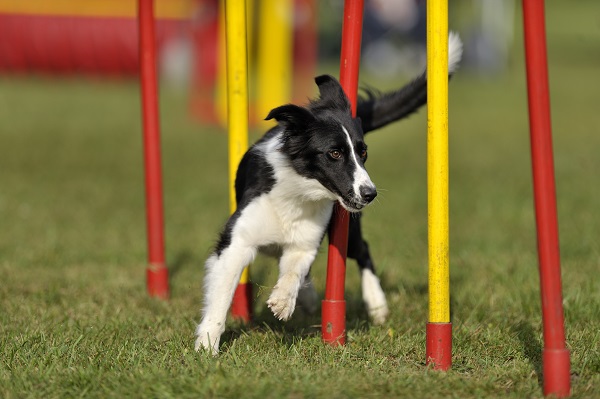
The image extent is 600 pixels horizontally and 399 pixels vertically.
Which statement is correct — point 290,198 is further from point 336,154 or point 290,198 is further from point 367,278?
point 367,278

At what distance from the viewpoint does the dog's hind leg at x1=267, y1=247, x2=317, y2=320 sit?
4.48m

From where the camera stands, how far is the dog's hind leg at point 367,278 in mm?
5449

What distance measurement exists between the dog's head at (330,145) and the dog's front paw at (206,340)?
918 millimetres

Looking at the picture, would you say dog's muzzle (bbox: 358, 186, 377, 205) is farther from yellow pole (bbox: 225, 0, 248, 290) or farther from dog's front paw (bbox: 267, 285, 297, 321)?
yellow pole (bbox: 225, 0, 248, 290)

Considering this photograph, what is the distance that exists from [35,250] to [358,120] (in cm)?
361

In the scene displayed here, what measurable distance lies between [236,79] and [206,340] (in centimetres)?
152

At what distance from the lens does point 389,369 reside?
164 inches

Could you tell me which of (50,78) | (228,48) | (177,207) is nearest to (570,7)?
(50,78)

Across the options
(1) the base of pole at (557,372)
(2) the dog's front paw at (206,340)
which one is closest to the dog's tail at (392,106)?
(2) the dog's front paw at (206,340)

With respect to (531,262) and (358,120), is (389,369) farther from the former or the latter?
(531,262)

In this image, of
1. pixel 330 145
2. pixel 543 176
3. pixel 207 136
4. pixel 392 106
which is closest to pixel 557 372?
pixel 543 176

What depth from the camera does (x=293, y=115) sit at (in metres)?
4.51

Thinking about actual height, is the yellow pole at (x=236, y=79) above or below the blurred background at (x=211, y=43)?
below

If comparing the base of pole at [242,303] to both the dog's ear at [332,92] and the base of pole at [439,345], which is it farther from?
the base of pole at [439,345]
